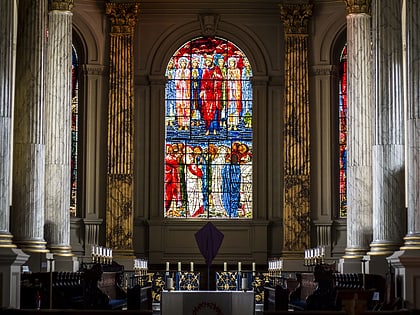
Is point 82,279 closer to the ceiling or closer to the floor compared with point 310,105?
closer to the floor

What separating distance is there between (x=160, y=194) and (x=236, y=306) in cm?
1000

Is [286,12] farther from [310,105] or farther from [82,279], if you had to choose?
[82,279]

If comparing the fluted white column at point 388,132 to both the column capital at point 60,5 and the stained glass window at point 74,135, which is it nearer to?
the column capital at point 60,5

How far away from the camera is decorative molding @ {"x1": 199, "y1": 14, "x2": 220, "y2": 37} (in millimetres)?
29391

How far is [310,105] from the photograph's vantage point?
28422 millimetres

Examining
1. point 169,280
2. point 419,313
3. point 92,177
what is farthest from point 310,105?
point 419,313

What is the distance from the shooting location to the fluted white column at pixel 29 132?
20.0 metres

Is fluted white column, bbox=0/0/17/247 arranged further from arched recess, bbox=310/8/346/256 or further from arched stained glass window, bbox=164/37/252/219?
arched recess, bbox=310/8/346/256

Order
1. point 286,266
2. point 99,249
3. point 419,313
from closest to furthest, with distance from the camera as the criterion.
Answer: point 419,313 < point 99,249 < point 286,266

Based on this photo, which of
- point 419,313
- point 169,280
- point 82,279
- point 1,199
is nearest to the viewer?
point 419,313

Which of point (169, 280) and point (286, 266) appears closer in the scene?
point (169, 280)

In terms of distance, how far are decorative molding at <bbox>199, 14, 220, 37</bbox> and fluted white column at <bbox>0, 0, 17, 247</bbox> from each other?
13081mm

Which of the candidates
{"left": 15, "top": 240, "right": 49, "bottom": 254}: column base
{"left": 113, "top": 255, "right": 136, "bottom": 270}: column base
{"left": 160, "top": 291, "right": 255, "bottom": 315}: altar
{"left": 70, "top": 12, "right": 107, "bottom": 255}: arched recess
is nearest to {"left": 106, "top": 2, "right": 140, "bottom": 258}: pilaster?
{"left": 70, "top": 12, "right": 107, "bottom": 255}: arched recess

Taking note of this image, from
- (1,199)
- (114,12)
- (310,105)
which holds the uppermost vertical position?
(114,12)
